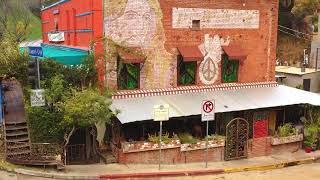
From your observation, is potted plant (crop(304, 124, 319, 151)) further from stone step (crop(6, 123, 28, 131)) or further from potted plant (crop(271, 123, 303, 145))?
stone step (crop(6, 123, 28, 131))

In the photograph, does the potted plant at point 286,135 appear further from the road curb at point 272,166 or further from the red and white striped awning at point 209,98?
the road curb at point 272,166

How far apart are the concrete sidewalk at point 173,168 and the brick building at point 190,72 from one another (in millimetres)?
519

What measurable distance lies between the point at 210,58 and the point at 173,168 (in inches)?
251

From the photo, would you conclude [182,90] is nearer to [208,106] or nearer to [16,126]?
[208,106]

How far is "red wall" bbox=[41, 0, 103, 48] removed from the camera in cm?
1984

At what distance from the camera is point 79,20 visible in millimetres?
23656

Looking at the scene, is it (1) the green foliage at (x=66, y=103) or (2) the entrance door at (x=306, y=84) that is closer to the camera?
(1) the green foliage at (x=66, y=103)

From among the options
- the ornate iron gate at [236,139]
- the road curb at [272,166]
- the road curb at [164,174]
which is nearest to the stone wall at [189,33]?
the ornate iron gate at [236,139]

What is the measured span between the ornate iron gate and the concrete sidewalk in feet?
1.15

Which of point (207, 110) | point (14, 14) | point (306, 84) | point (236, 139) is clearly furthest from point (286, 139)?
point (14, 14)

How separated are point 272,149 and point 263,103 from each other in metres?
2.24

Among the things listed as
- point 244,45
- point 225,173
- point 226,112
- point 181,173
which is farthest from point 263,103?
point 181,173

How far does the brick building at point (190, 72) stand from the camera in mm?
19266

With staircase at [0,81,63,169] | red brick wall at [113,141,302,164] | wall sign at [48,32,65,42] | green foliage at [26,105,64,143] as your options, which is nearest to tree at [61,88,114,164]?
green foliage at [26,105,64,143]
